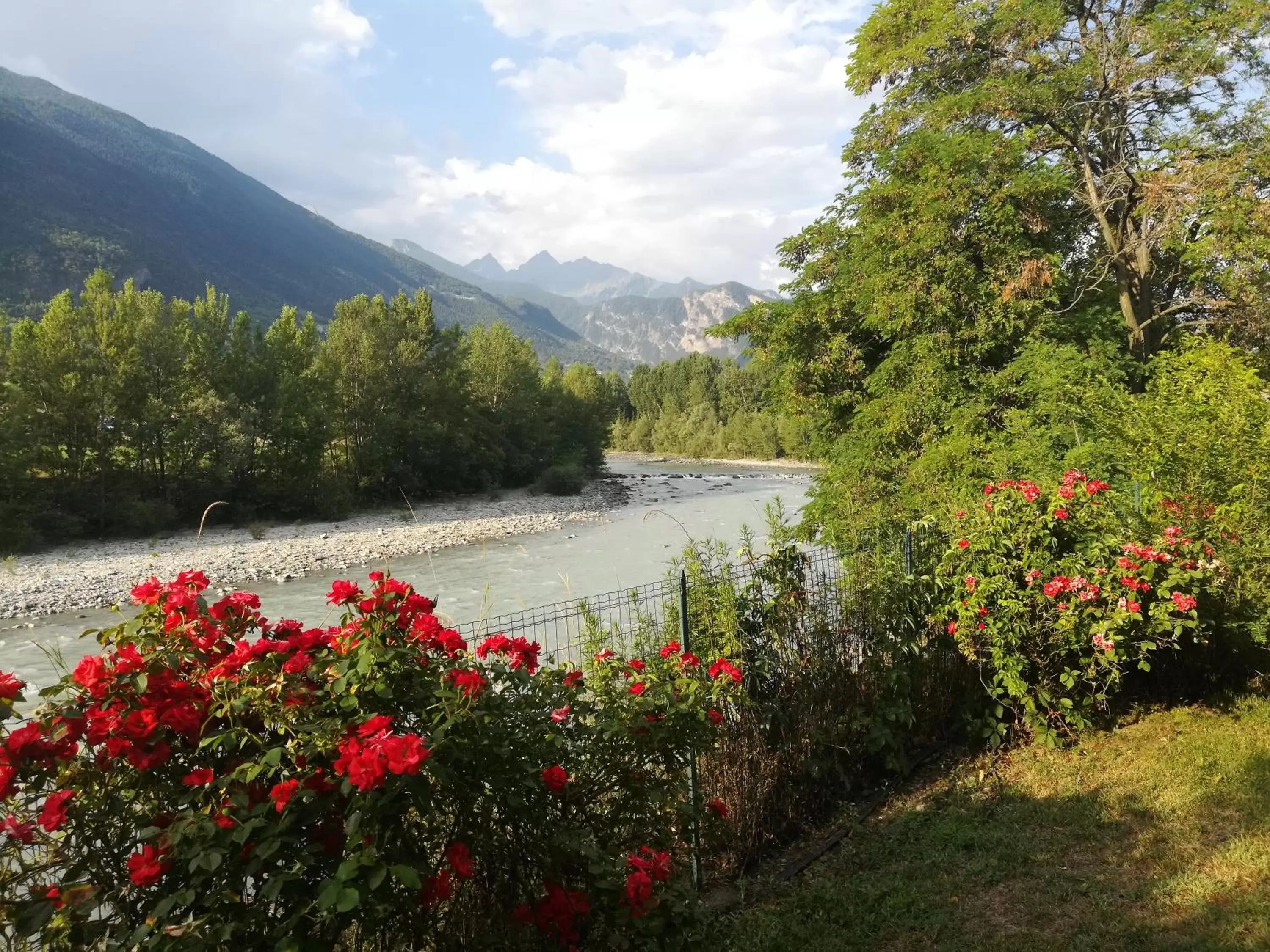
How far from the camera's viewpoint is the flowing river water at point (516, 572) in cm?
1236

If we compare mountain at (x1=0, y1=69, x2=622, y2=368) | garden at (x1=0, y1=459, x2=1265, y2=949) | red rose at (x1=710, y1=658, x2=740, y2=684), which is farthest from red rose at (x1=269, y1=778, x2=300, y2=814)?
mountain at (x1=0, y1=69, x2=622, y2=368)

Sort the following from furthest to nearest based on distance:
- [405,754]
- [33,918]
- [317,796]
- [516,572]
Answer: [516,572]
[317,796]
[405,754]
[33,918]

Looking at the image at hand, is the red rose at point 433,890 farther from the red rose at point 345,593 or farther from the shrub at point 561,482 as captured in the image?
the shrub at point 561,482

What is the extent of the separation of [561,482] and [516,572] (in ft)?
72.3

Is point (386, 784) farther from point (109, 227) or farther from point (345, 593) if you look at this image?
point (109, 227)

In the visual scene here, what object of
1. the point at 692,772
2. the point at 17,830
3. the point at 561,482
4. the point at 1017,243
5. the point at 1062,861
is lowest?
the point at 561,482

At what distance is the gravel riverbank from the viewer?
16141 mm

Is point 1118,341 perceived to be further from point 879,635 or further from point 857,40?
point 879,635

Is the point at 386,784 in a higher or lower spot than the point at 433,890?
higher

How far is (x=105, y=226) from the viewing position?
130 metres

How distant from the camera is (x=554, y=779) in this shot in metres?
2.21

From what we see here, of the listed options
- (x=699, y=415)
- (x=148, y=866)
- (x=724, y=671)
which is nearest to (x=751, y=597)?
(x=724, y=671)

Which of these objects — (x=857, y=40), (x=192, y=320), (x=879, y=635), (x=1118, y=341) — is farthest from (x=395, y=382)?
(x=879, y=635)

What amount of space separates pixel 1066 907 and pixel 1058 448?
7388mm
